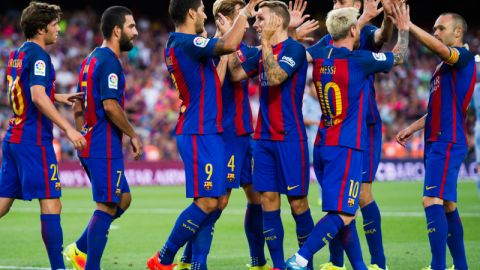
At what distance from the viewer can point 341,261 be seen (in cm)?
839

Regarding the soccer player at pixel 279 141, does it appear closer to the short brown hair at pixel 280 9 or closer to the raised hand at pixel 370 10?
the short brown hair at pixel 280 9

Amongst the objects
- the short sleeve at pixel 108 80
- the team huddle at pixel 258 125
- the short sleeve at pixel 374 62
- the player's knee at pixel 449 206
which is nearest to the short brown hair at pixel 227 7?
the team huddle at pixel 258 125

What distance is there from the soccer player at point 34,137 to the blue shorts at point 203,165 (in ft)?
4.24

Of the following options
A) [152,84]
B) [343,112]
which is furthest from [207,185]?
→ [152,84]

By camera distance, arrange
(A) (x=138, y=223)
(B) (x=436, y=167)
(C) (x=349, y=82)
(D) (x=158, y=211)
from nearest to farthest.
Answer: (C) (x=349, y=82) < (B) (x=436, y=167) < (A) (x=138, y=223) < (D) (x=158, y=211)

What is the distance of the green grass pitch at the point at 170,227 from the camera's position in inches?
395

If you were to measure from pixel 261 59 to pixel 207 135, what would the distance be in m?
1.00

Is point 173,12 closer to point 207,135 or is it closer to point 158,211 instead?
point 207,135

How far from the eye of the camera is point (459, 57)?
830cm

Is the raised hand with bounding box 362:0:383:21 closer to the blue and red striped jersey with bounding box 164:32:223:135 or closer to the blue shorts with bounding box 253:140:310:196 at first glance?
the blue shorts with bounding box 253:140:310:196

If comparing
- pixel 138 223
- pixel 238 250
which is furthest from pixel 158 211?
pixel 238 250

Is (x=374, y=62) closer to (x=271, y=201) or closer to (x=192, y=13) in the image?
(x=271, y=201)

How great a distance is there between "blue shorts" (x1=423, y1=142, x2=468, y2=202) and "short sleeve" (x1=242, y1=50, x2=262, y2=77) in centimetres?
200

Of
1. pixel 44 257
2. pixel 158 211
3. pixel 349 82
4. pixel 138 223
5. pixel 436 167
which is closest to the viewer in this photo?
pixel 349 82
